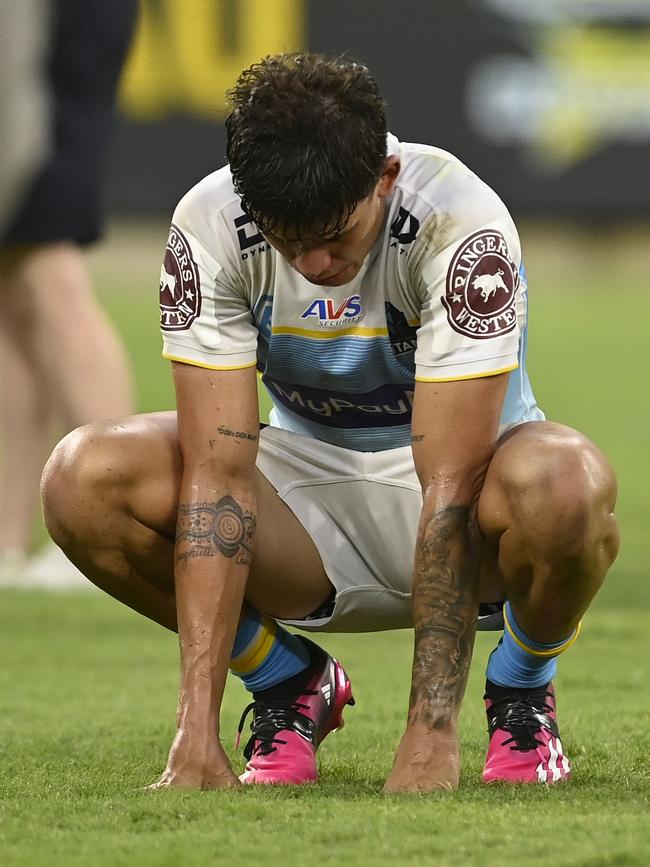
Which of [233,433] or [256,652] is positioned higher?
[233,433]

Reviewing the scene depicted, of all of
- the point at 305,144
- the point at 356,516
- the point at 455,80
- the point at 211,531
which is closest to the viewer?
the point at 305,144

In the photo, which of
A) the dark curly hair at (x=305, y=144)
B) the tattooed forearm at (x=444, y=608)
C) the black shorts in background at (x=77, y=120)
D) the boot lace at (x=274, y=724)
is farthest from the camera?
the black shorts in background at (x=77, y=120)

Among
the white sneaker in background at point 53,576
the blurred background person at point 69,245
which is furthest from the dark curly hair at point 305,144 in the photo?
the white sneaker in background at point 53,576

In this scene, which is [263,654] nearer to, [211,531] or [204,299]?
[211,531]

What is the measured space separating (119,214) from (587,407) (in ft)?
19.6

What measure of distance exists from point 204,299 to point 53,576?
190cm

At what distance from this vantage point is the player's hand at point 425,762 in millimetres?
2234

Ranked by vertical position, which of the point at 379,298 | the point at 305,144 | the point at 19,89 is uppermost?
the point at 19,89

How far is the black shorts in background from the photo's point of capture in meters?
4.10

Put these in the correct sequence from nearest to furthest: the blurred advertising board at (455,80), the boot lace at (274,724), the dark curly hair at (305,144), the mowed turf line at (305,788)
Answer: the mowed turf line at (305,788), the dark curly hair at (305,144), the boot lace at (274,724), the blurred advertising board at (455,80)

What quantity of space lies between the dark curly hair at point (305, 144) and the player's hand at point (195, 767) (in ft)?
2.34

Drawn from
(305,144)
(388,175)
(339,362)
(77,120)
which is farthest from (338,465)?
(77,120)

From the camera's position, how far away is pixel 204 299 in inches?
Result: 96.6

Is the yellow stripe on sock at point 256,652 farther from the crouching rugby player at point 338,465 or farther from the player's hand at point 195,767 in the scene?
the player's hand at point 195,767
